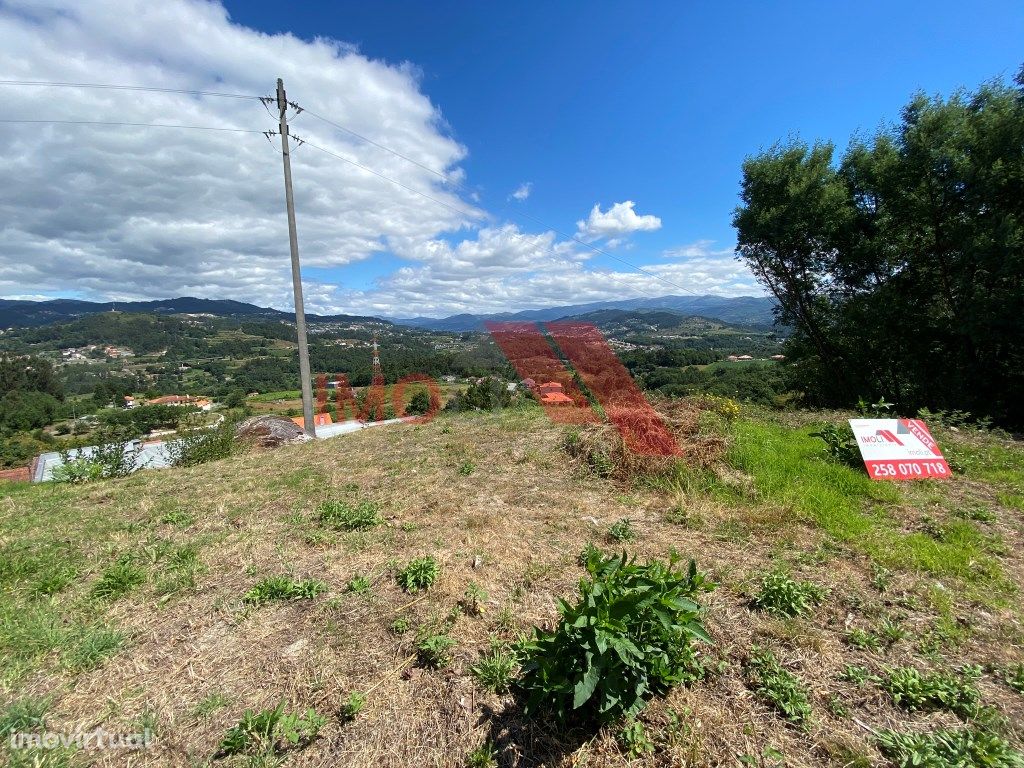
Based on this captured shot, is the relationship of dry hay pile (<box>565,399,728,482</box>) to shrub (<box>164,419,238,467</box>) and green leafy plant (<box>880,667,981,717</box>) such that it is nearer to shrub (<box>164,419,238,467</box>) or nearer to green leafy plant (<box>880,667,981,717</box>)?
green leafy plant (<box>880,667,981,717</box>)

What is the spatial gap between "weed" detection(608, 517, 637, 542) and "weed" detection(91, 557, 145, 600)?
400cm

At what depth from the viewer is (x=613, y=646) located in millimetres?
1782

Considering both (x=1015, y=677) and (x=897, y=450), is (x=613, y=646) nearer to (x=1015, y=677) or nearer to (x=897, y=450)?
(x=1015, y=677)

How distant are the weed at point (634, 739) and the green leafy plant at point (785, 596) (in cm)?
134

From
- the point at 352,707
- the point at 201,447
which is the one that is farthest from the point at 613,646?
the point at 201,447

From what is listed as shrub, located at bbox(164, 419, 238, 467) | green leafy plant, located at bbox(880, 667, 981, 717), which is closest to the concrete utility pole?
shrub, located at bbox(164, 419, 238, 467)

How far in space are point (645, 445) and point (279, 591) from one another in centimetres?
448

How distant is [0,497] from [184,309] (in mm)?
172896

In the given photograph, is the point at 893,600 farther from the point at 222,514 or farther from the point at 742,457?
the point at 222,514

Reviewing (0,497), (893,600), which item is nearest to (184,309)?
(0,497)

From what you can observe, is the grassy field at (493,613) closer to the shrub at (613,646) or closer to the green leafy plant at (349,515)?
the green leafy plant at (349,515)

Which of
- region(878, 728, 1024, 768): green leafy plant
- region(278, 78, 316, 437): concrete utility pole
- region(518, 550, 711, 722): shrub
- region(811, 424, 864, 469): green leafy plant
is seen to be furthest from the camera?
region(278, 78, 316, 437): concrete utility pole

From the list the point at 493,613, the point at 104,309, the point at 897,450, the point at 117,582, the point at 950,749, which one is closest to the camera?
the point at 950,749

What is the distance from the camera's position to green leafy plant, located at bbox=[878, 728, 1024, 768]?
1.66m
